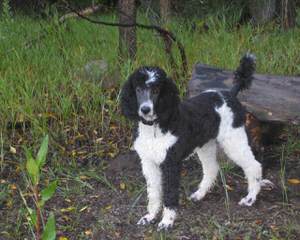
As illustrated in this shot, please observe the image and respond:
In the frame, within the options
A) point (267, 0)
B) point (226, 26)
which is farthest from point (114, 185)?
point (267, 0)

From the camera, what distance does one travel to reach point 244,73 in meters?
3.77

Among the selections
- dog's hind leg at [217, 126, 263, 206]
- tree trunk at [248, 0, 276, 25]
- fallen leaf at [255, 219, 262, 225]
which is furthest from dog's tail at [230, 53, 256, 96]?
tree trunk at [248, 0, 276, 25]

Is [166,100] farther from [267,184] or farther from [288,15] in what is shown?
[288,15]

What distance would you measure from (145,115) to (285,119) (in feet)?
4.91

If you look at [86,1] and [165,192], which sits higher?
[165,192]

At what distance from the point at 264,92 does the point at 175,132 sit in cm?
128

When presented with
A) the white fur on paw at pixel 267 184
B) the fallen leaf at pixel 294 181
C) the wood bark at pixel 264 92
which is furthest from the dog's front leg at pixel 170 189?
the wood bark at pixel 264 92

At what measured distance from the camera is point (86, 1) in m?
10.2

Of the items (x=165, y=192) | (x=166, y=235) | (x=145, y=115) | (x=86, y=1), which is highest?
(x=145, y=115)

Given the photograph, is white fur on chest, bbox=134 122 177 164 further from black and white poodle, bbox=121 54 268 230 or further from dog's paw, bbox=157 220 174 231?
dog's paw, bbox=157 220 174 231

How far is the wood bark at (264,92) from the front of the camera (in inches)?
165

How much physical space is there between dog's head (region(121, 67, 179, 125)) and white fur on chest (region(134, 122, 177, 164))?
0.10m

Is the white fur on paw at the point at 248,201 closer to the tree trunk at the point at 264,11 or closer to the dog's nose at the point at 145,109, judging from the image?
the dog's nose at the point at 145,109

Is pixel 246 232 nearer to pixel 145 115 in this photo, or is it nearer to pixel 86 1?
pixel 145 115
